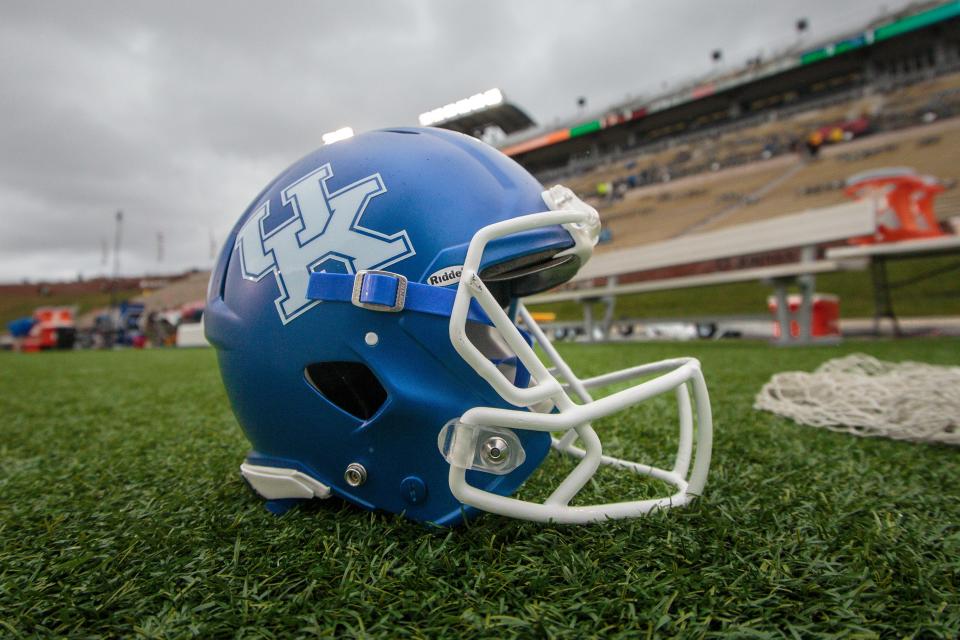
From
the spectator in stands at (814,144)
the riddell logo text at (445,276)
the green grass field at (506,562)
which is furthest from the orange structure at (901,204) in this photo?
the spectator in stands at (814,144)

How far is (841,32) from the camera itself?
20.0 meters

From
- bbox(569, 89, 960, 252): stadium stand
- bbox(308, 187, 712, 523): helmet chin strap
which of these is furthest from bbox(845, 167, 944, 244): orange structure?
bbox(569, 89, 960, 252): stadium stand

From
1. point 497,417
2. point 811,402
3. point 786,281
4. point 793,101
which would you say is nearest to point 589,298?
point 786,281

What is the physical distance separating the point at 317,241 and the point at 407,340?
23 centimetres

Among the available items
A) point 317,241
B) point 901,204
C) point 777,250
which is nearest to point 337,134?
point 317,241

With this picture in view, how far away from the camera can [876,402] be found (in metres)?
1.64

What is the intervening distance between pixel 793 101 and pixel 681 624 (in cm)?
2504

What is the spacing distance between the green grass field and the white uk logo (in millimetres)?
396

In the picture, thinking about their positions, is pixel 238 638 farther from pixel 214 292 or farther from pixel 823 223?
pixel 823 223

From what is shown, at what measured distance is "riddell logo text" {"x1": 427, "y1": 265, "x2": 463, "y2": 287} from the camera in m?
0.85

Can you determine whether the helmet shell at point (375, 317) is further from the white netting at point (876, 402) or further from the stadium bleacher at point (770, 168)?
the stadium bleacher at point (770, 168)

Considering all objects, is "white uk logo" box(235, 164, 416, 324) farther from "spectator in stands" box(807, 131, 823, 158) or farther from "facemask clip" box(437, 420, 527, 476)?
"spectator in stands" box(807, 131, 823, 158)

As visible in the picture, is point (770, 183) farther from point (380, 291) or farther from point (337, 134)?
point (380, 291)

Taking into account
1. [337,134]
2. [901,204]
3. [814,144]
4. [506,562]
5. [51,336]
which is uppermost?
[814,144]
